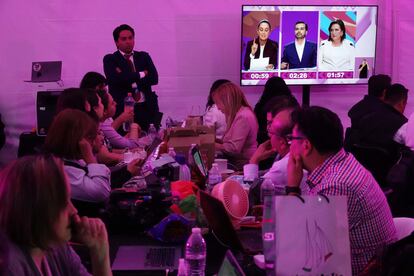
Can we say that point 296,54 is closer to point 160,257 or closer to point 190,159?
point 190,159

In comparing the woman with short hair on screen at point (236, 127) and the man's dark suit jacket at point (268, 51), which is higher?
the man's dark suit jacket at point (268, 51)

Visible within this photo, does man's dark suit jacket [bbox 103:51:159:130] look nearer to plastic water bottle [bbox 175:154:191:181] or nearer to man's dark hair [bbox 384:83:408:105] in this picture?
man's dark hair [bbox 384:83:408:105]

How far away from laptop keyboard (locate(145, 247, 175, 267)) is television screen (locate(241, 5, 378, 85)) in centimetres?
490

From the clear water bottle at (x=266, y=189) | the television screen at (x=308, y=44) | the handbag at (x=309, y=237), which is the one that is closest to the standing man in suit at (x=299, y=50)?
the television screen at (x=308, y=44)

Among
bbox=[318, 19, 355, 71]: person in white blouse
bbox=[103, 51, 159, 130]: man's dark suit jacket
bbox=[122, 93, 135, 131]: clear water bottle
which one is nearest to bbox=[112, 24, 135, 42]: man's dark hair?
bbox=[103, 51, 159, 130]: man's dark suit jacket

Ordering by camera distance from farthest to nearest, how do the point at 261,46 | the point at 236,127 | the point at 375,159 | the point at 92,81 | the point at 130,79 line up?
the point at 261,46 → the point at 130,79 → the point at 92,81 → the point at 236,127 → the point at 375,159

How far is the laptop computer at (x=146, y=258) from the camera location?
7.56 feet

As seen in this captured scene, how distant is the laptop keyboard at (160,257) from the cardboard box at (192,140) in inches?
63.0

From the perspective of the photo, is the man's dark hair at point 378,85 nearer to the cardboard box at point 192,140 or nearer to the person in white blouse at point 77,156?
the cardboard box at point 192,140

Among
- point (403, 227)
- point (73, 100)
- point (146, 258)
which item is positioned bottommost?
point (146, 258)

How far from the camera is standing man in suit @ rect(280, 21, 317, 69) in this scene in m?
7.24

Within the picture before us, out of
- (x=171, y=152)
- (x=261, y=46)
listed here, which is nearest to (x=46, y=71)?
(x=261, y=46)

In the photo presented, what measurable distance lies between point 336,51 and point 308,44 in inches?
14.1

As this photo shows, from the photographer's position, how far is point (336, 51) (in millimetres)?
7316
